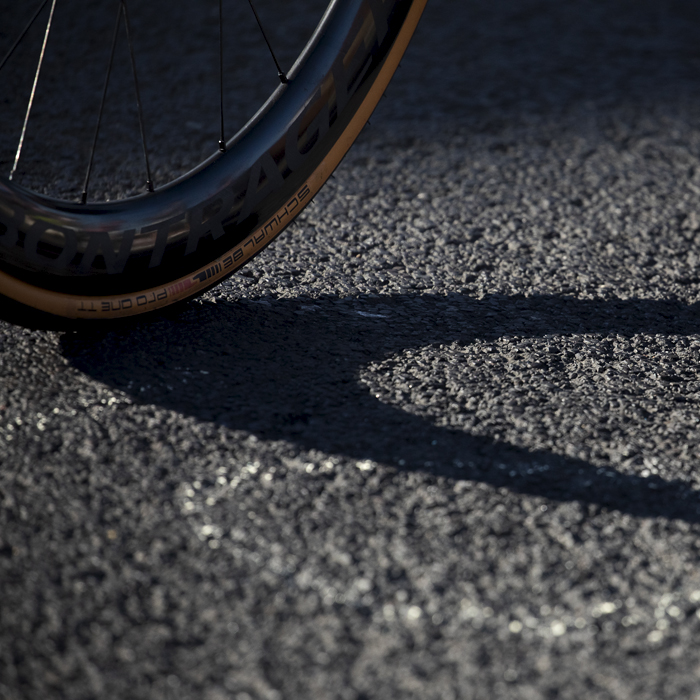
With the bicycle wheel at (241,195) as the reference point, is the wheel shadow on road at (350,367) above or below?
below

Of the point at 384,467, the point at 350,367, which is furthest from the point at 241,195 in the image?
the point at 384,467

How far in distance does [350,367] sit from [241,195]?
1.08 ft

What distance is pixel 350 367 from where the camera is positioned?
4.42 feet

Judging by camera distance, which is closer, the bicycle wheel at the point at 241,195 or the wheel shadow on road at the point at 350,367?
the wheel shadow on road at the point at 350,367

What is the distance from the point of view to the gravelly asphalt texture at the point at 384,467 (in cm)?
89

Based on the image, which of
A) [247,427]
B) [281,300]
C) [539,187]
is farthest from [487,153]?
[247,427]

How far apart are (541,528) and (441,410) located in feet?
0.87

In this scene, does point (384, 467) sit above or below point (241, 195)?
below

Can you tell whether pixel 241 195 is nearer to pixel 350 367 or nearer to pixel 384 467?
pixel 350 367

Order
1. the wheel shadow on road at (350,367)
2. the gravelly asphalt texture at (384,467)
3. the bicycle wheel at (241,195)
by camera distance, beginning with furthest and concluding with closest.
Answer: the bicycle wheel at (241,195)
the wheel shadow on road at (350,367)
the gravelly asphalt texture at (384,467)

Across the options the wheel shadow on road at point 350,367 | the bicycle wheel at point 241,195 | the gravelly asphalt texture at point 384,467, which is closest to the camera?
the gravelly asphalt texture at point 384,467

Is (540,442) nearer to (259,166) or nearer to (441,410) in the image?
(441,410)

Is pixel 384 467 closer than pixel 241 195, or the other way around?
pixel 384 467

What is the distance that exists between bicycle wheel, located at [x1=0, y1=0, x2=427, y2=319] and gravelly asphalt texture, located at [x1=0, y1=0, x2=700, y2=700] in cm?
9
